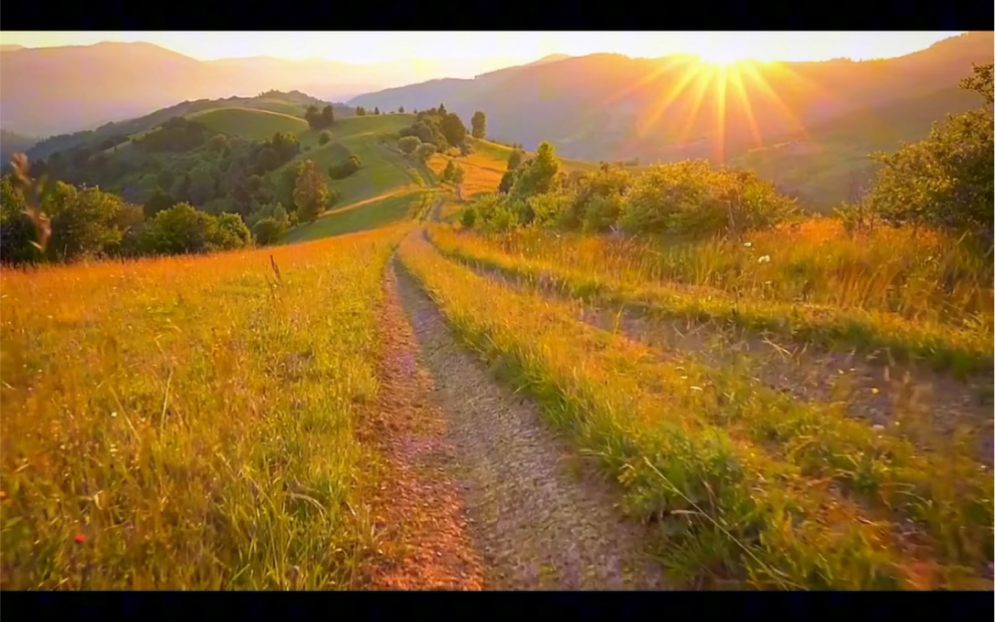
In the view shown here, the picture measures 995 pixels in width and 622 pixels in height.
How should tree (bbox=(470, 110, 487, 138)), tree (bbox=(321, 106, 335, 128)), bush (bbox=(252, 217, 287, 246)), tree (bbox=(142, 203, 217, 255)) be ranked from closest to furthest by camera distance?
tree (bbox=(142, 203, 217, 255)), bush (bbox=(252, 217, 287, 246)), tree (bbox=(321, 106, 335, 128)), tree (bbox=(470, 110, 487, 138))

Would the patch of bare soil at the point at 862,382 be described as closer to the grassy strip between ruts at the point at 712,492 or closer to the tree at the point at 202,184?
the grassy strip between ruts at the point at 712,492

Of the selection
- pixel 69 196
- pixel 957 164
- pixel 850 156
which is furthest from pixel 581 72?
pixel 957 164

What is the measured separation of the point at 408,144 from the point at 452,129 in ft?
68.0

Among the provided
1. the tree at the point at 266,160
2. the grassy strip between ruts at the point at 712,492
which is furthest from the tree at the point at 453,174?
the grassy strip between ruts at the point at 712,492

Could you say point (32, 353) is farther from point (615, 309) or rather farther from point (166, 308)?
point (615, 309)

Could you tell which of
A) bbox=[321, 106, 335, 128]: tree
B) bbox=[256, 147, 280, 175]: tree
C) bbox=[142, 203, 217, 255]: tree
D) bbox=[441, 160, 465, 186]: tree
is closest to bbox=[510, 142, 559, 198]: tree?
bbox=[142, 203, 217, 255]: tree

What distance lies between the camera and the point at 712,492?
2719mm

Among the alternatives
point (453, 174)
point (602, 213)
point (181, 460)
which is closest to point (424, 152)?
point (453, 174)

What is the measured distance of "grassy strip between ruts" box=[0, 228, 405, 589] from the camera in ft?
8.05

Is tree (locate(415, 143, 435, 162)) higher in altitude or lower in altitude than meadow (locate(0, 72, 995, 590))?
higher

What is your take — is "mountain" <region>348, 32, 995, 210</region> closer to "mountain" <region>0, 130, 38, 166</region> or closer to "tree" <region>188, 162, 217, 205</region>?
"mountain" <region>0, 130, 38, 166</region>

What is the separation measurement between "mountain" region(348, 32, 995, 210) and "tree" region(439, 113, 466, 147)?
936 inches

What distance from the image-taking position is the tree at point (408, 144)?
95.1 m

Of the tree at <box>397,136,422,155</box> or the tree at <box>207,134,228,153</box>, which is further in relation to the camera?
the tree at <box>207,134,228,153</box>
